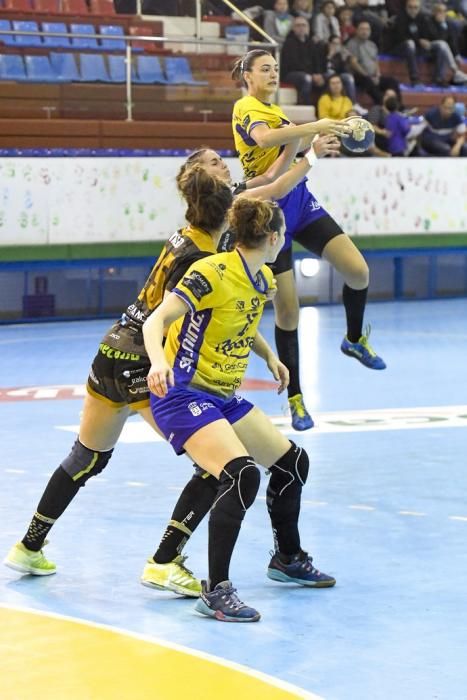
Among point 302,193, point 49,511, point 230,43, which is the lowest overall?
point 49,511

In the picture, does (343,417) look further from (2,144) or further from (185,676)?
(2,144)

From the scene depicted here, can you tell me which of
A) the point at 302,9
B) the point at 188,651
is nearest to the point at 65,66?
the point at 302,9

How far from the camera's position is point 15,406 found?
10742 mm

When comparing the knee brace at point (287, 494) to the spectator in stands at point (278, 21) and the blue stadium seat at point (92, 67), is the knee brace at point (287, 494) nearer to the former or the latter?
the blue stadium seat at point (92, 67)

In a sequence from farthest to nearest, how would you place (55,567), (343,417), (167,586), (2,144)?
(2,144), (343,417), (55,567), (167,586)

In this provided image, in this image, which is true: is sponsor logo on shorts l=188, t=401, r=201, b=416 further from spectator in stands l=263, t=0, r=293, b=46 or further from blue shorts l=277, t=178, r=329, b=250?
spectator in stands l=263, t=0, r=293, b=46

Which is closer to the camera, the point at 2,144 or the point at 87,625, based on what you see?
the point at 87,625

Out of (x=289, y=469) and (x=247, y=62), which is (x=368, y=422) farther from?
(x=289, y=469)

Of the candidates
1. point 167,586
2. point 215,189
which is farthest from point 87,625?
point 215,189

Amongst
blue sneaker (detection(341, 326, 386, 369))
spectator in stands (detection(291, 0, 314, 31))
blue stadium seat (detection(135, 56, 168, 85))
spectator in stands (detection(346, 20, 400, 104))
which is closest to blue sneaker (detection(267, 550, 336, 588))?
blue sneaker (detection(341, 326, 386, 369))

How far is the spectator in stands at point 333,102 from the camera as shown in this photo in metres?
18.0

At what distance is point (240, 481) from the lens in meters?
5.19

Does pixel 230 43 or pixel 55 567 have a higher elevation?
pixel 230 43

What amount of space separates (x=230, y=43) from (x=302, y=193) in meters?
9.33
